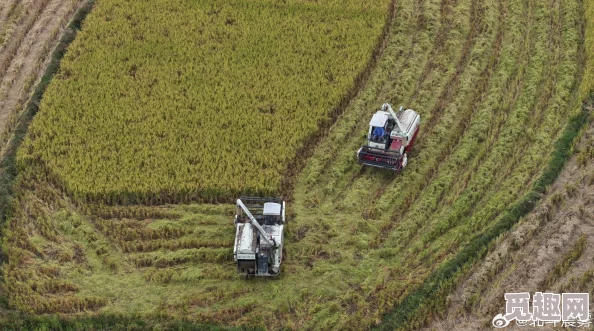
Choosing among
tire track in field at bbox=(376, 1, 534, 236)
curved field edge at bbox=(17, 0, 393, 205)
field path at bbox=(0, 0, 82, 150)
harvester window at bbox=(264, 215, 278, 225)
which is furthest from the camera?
field path at bbox=(0, 0, 82, 150)

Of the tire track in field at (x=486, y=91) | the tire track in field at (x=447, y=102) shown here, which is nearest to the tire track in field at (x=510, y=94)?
the tire track in field at (x=486, y=91)

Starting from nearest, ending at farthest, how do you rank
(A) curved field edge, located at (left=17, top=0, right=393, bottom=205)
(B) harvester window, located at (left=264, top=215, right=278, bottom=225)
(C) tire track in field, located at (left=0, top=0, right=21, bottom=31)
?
1. (B) harvester window, located at (left=264, top=215, right=278, bottom=225)
2. (A) curved field edge, located at (left=17, top=0, right=393, bottom=205)
3. (C) tire track in field, located at (left=0, top=0, right=21, bottom=31)

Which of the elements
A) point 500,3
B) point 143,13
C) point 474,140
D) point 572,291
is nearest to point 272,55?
point 143,13

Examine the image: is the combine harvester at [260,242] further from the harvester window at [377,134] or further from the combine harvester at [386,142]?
the harvester window at [377,134]

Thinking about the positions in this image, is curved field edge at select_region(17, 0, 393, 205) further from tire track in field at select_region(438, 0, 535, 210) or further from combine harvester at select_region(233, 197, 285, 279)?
tire track in field at select_region(438, 0, 535, 210)

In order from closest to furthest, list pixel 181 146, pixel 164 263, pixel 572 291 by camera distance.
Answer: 1. pixel 572 291
2. pixel 164 263
3. pixel 181 146

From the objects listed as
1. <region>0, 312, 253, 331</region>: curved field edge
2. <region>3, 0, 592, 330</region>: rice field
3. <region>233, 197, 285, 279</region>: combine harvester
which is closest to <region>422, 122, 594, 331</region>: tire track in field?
<region>3, 0, 592, 330</region>: rice field

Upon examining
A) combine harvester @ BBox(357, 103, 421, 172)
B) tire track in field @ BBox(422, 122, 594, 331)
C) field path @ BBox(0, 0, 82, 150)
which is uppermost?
field path @ BBox(0, 0, 82, 150)

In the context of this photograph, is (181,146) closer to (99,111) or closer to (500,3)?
(99,111)
